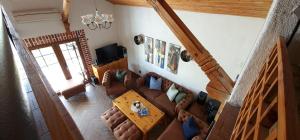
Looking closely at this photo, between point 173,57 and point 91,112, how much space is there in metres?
2.80

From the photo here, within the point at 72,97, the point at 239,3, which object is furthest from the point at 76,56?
the point at 239,3

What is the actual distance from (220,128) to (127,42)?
4.96 metres

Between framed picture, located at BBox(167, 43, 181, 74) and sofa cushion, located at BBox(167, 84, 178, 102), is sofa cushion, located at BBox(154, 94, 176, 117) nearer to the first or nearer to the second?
sofa cushion, located at BBox(167, 84, 178, 102)

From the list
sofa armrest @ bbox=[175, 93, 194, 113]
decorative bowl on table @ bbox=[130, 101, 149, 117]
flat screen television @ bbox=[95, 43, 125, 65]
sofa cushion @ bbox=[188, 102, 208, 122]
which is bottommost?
sofa cushion @ bbox=[188, 102, 208, 122]

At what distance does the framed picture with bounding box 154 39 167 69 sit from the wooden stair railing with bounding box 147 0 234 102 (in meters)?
2.93

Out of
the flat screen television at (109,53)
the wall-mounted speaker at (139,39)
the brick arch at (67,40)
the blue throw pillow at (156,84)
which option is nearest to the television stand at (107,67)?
the flat screen television at (109,53)

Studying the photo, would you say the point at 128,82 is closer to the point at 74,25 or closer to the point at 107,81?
the point at 107,81

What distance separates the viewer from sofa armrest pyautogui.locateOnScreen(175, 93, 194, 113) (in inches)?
153

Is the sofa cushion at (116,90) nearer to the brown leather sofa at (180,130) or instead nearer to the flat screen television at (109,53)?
the flat screen television at (109,53)

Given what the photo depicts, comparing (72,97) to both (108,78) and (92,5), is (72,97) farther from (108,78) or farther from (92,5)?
(92,5)

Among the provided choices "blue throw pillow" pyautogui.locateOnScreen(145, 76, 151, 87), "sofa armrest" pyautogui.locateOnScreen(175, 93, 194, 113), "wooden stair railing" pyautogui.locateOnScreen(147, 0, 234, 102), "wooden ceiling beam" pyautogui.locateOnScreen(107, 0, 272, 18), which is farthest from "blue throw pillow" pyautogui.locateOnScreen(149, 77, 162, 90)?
"wooden stair railing" pyautogui.locateOnScreen(147, 0, 234, 102)

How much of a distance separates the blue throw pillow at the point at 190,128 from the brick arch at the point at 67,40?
3.88m

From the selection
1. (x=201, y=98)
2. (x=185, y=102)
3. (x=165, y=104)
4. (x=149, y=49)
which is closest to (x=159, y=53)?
(x=149, y=49)

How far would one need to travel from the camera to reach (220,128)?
4.26 ft
